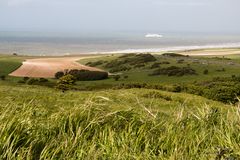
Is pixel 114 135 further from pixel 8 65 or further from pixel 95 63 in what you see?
pixel 95 63

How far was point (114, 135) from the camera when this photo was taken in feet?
33.4

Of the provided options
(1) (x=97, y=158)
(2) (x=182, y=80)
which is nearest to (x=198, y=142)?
(1) (x=97, y=158)

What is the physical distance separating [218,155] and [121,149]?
1900 millimetres

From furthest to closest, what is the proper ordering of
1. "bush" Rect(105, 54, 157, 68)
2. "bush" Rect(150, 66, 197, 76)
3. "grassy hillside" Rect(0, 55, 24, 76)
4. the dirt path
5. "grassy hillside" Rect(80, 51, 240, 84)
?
"bush" Rect(105, 54, 157, 68) < "grassy hillside" Rect(0, 55, 24, 76) < the dirt path < "bush" Rect(150, 66, 197, 76) < "grassy hillside" Rect(80, 51, 240, 84)

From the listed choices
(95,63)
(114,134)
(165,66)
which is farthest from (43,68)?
(114,134)

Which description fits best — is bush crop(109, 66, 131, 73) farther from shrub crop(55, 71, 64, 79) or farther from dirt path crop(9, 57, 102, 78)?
shrub crop(55, 71, 64, 79)

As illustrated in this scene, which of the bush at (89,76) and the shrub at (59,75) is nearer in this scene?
the bush at (89,76)

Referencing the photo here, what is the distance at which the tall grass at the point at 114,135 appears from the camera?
9.21 m

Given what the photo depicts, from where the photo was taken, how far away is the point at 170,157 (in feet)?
29.6

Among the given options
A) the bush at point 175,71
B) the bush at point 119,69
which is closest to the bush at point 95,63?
the bush at point 119,69

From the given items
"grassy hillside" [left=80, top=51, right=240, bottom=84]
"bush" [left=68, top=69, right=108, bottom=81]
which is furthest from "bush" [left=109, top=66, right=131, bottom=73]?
"bush" [left=68, top=69, right=108, bottom=81]

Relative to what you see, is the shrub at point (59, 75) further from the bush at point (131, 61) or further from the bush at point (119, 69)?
the bush at point (131, 61)

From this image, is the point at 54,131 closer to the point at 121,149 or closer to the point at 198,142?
the point at 121,149

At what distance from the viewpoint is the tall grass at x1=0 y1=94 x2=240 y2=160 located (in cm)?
921
